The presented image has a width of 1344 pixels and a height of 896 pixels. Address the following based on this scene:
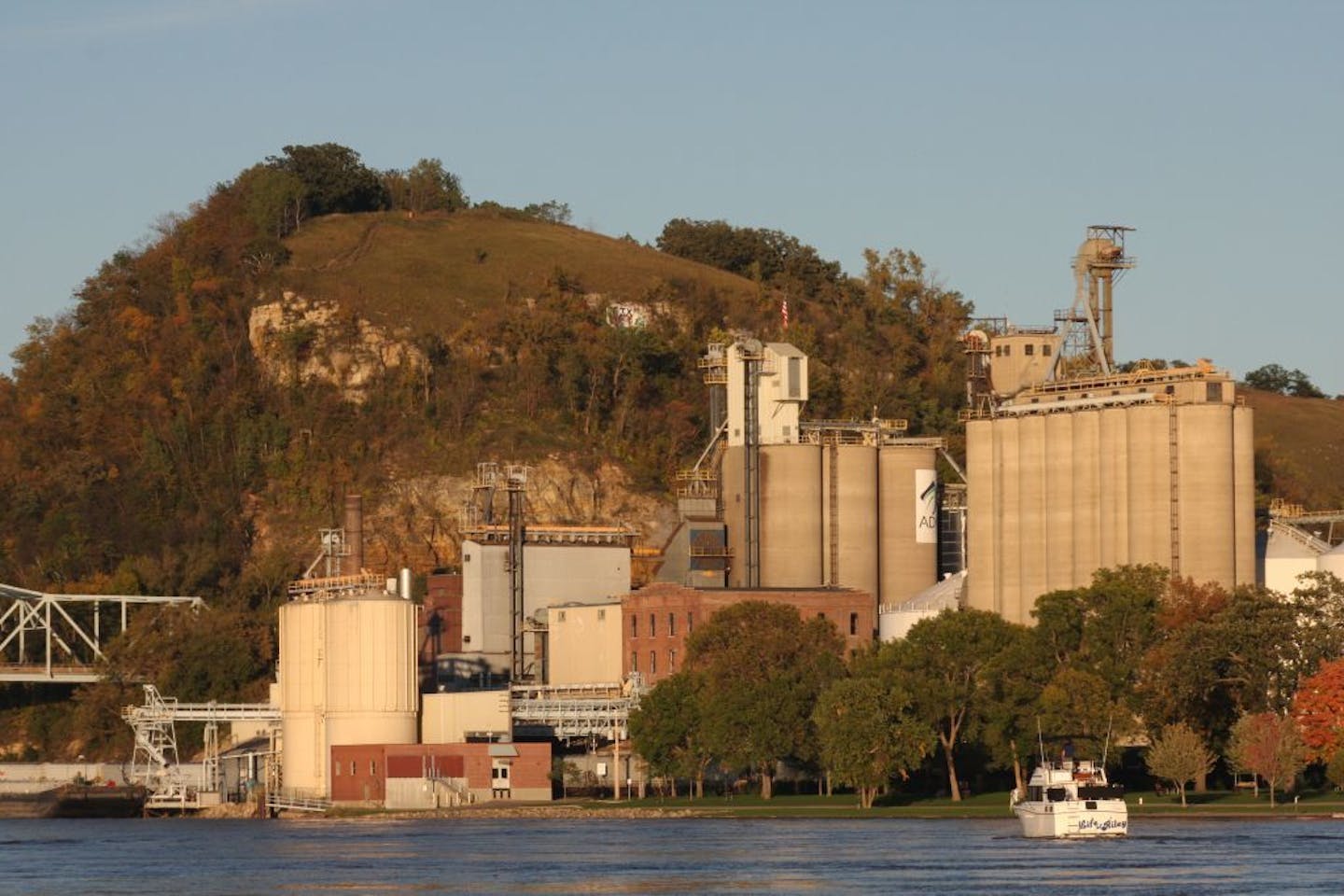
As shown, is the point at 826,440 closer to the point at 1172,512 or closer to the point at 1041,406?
the point at 1041,406

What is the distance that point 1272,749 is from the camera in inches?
5231

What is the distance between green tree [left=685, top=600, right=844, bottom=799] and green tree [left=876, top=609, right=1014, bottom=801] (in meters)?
5.57

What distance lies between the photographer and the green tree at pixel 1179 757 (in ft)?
448

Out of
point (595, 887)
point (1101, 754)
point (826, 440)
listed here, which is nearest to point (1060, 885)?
point (595, 887)

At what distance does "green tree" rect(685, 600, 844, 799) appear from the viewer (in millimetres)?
149125

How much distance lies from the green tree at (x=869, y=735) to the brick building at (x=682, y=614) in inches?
1074

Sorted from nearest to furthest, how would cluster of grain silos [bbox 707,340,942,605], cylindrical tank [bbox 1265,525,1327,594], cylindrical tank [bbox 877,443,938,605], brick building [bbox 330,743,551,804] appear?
brick building [bbox 330,743,551,804] < cylindrical tank [bbox 1265,525,1327,594] < cluster of grain silos [bbox 707,340,942,605] < cylindrical tank [bbox 877,443,938,605]

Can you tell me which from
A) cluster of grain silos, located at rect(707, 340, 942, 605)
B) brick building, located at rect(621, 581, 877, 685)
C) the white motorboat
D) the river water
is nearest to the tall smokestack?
brick building, located at rect(621, 581, 877, 685)

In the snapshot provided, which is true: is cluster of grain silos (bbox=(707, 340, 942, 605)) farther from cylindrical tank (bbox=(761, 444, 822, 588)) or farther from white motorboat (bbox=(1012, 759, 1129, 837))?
white motorboat (bbox=(1012, 759, 1129, 837))

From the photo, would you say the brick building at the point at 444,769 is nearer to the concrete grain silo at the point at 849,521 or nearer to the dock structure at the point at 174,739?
the dock structure at the point at 174,739

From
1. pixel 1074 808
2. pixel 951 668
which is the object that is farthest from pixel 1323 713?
pixel 951 668

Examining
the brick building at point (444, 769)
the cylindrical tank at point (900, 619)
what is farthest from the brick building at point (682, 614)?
the brick building at point (444, 769)

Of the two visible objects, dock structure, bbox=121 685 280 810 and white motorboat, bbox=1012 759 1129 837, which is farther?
dock structure, bbox=121 685 280 810

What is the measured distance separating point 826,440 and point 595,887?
91059 mm
